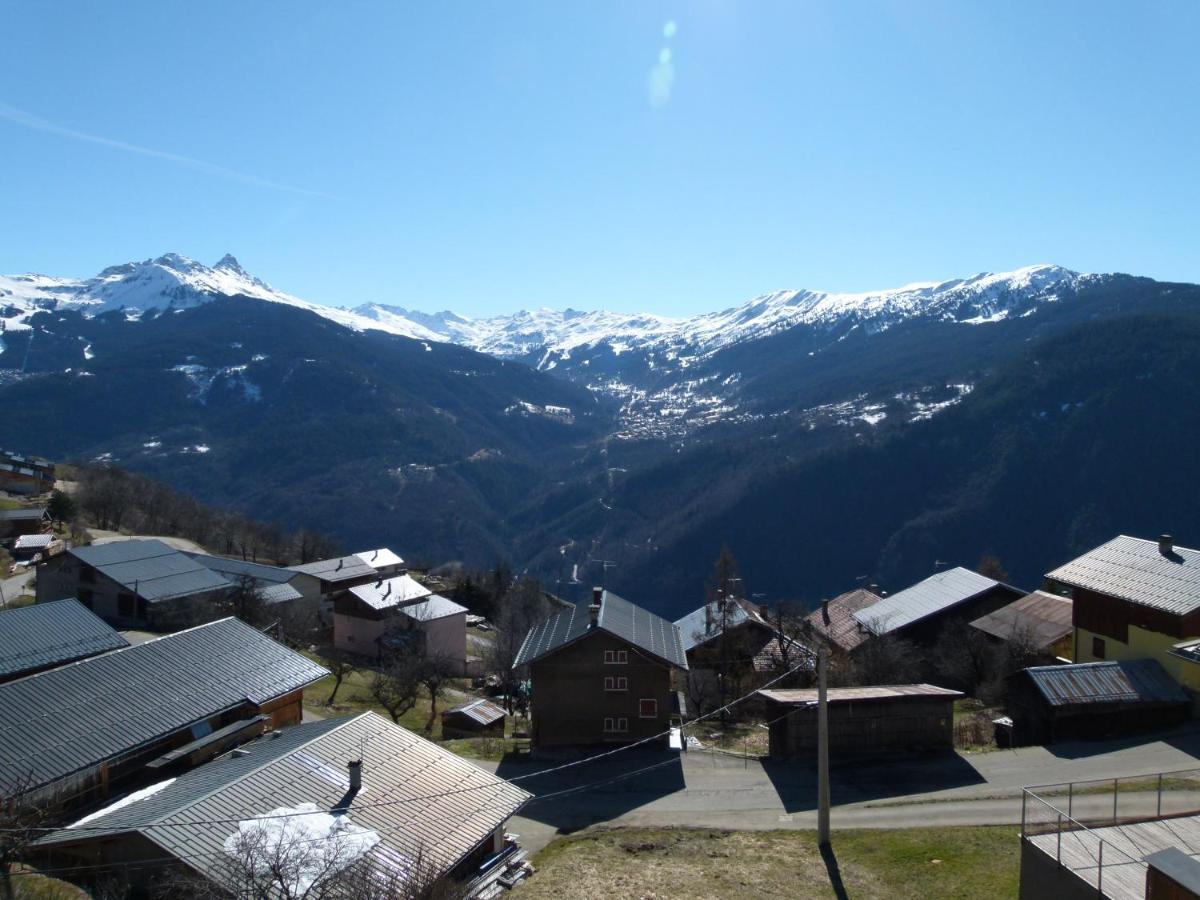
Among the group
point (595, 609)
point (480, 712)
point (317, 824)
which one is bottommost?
point (480, 712)

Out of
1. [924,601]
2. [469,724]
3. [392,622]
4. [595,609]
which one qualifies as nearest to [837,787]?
[595,609]

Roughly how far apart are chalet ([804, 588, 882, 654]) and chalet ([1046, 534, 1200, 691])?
62.8ft

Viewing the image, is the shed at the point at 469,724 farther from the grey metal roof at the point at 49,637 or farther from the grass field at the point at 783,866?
the grass field at the point at 783,866

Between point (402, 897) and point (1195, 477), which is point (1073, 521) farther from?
point (402, 897)

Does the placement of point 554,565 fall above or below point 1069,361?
below

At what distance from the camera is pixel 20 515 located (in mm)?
71938

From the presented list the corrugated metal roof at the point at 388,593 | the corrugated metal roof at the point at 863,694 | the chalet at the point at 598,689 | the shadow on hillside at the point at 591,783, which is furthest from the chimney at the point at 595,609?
the corrugated metal roof at the point at 388,593

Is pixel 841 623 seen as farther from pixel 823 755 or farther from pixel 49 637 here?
pixel 49 637

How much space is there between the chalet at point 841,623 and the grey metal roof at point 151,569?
133 ft

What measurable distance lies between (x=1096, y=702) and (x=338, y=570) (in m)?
59.3

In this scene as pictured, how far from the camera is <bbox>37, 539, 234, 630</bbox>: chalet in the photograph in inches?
2040

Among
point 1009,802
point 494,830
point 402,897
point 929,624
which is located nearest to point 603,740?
point 494,830

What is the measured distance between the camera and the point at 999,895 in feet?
54.4

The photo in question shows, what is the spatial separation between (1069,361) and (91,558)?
20807 cm
